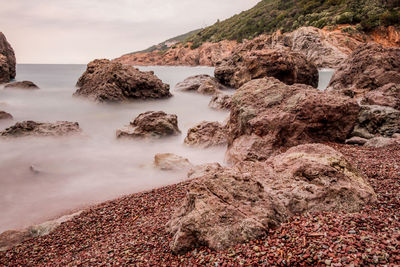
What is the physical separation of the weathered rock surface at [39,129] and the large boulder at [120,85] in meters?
6.68

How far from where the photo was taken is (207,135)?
10945mm

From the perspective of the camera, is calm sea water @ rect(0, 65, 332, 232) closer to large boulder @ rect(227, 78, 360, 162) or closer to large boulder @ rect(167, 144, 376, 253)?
large boulder @ rect(227, 78, 360, 162)

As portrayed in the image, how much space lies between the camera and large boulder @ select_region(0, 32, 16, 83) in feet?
104

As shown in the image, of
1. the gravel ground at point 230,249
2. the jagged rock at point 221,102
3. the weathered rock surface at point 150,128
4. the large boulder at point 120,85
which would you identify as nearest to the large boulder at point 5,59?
the large boulder at point 120,85

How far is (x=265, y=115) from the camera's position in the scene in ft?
26.4

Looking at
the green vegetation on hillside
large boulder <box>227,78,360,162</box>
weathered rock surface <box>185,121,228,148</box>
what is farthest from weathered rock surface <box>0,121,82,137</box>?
the green vegetation on hillside

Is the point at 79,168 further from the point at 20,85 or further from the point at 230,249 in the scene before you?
the point at 20,85

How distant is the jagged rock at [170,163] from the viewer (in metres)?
8.48

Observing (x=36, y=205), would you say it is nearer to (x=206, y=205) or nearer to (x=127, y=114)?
(x=206, y=205)

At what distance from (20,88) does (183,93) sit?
1605cm

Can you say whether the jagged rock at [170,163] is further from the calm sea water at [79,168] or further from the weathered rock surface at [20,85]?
the weathered rock surface at [20,85]

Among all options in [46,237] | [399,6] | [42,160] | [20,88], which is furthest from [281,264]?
[399,6]

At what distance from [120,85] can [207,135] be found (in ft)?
37.9

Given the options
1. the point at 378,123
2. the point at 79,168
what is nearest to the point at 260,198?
the point at 79,168
